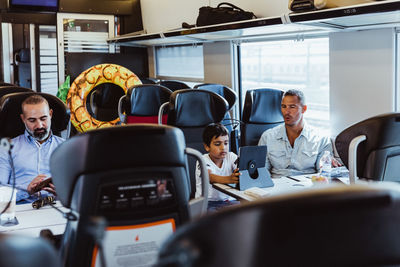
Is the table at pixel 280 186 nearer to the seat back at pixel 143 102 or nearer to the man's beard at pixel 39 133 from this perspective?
the man's beard at pixel 39 133

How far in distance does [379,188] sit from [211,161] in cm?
259

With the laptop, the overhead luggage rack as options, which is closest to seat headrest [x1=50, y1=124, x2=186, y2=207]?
the laptop

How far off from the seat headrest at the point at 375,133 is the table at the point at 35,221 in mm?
1388

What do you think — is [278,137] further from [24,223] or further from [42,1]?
[42,1]

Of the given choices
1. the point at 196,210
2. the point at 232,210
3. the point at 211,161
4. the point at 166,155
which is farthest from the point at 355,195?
the point at 211,161

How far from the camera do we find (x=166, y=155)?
1676mm

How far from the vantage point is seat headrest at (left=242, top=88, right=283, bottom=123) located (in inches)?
175

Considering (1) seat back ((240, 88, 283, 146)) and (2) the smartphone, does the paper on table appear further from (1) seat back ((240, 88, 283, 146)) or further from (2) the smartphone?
(1) seat back ((240, 88, 283, 146))

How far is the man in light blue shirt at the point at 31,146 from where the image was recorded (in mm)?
3297

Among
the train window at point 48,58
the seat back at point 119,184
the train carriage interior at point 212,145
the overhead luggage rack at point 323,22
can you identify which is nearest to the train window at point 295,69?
the train carriage interior at point 212,145

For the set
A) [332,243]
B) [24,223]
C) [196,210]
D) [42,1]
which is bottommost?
[24,223]

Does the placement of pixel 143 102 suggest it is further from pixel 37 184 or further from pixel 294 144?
pixel 37 184

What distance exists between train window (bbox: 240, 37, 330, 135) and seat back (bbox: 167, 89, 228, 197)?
140cm

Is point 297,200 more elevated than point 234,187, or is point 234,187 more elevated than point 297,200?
point 297,200
